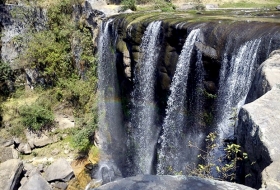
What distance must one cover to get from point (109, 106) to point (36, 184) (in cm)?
495

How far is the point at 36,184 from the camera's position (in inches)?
419

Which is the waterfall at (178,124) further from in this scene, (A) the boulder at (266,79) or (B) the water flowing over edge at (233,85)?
(A) the boulder at (266,79)

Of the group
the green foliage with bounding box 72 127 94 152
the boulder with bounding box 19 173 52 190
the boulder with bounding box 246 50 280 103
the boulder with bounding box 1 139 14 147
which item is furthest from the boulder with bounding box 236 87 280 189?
the boulder with bounding box 1 139 14 147

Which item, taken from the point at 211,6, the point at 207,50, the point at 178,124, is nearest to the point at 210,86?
the point at 207,50

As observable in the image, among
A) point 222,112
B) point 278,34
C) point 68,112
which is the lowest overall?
point 68,112

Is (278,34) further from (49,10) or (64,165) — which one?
(49,10)

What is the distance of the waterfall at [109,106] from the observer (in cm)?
1280

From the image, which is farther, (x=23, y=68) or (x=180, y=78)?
(x=23, y=68)

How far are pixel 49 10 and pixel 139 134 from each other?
9036 millimetres

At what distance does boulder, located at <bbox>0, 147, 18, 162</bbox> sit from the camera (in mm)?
12453

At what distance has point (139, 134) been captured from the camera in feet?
38.6

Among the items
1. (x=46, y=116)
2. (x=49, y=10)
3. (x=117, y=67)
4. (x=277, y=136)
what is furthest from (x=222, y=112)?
(x=49, y=10)

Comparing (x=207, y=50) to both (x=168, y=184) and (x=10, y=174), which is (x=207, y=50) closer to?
(x=168, y=184)

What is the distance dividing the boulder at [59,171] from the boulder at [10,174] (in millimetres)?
1086
